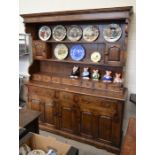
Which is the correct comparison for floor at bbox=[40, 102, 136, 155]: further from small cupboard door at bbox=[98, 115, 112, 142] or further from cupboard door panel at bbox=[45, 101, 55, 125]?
cupboard door panel at bbox=[45, 101, 55, 125]

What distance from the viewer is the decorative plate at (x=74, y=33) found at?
2783 millimetres

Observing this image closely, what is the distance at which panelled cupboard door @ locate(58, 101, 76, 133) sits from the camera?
8.91 ft

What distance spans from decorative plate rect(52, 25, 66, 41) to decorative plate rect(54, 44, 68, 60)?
0.48ft

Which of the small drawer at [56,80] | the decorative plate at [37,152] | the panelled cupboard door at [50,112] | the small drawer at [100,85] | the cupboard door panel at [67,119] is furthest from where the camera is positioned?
the small drawer at [56,80]

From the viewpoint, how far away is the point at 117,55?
2.47 m

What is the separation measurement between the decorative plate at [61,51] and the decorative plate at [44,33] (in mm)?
233

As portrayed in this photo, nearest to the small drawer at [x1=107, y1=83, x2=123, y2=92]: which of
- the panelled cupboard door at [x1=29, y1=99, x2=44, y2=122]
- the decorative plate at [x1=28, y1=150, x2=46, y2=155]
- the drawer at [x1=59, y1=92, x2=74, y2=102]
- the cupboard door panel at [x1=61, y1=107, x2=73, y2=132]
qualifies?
the drawer at [x1=59, y1=92, x2=74, y2=102]

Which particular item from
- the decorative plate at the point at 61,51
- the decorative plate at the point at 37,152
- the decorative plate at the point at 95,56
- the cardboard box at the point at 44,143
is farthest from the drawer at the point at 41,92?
the decorative plate at the point at 37,152

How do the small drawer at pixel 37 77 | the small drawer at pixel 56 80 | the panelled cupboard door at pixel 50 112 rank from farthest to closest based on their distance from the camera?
the small drawer at pixel 37 77 < the small drawer at pixel 56 80 < the panelled cupboard door at pixel 50 112

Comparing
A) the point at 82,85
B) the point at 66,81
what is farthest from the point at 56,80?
the point at 82,85

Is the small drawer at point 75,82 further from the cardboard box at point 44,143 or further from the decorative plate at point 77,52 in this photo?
the cardboard box at point 44,143
